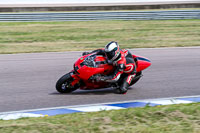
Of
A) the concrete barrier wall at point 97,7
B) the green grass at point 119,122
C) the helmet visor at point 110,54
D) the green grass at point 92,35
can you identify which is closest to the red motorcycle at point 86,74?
the helmet visor at point 110,54

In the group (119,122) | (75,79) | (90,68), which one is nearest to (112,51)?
(90,68)

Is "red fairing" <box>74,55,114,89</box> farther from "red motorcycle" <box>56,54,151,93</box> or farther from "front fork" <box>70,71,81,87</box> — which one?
"front fork" <box>70,71,81,87</box>

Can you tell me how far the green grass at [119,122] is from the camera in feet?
16.8

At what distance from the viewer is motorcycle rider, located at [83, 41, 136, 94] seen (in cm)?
735

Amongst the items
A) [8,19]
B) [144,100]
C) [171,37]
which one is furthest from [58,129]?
[8,19]

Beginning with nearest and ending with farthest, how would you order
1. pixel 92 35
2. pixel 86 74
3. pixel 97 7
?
pixel 86 74, pixel 92 35, pixel 97 7

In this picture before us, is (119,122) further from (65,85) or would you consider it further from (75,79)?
(65,85)

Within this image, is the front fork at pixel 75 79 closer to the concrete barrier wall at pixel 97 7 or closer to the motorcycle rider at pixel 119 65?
the motorcycle rider at pixel 119 65

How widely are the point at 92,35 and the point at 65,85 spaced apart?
953 centimetres

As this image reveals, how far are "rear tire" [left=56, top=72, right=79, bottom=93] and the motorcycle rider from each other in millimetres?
652

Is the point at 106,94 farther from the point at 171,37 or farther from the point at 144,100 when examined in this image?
the point at 171,37

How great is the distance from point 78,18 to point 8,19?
14.5 feet

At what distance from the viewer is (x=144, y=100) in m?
7.25

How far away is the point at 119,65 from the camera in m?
7.46
